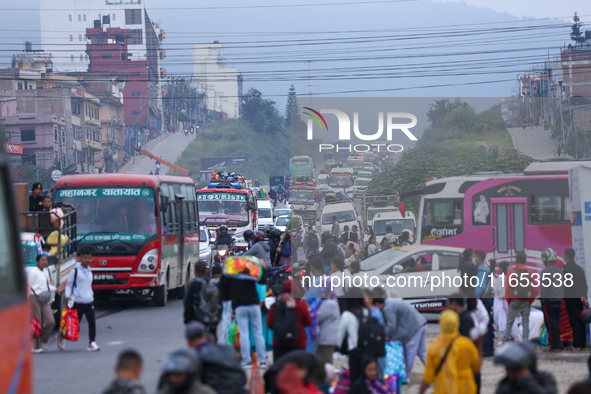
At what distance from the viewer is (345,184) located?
81.8ft

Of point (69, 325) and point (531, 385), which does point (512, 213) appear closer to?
point (69, 325)

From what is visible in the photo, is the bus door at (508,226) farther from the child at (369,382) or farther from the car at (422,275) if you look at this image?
the child at (369,382)

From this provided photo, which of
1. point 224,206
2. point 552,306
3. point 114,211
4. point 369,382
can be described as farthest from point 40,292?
point 224,206

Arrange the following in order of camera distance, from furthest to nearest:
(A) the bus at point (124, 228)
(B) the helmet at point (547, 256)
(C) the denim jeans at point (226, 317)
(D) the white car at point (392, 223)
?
1. (D) the white car at point (392, 223)
2. (A) the bus at point (124, 228)
3. (B) the helmet at point (547, 256)
4. (C) the denim jeans at point (226, 317)

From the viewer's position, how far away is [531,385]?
5.03 metres

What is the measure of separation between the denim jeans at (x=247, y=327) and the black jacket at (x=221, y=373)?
4073 mm

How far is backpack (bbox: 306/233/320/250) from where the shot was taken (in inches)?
834

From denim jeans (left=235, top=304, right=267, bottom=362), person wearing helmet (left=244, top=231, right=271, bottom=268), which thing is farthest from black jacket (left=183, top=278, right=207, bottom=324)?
person wearing helmet (left=244, top=231, right=271, bottom=268)

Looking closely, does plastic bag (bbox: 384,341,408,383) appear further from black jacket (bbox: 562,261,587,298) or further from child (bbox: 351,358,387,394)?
black jacket (bbox: 562,261,587,298)

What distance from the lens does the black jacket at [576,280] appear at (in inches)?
473

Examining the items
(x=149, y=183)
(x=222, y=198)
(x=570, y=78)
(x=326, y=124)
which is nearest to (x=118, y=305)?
(x=149, y=183)

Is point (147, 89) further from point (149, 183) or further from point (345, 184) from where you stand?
point (149, 183)

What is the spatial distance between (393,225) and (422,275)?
916 cm

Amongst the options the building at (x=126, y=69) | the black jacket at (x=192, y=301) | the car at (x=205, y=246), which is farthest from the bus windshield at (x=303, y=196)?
the building at (x=126, y=69)
